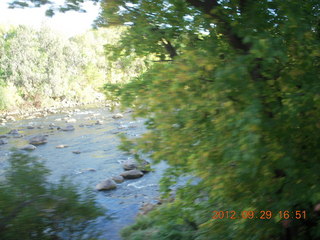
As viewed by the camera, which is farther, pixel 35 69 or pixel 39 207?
pixel 35 69

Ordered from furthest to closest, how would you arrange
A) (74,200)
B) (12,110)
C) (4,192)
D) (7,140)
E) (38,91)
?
(38,91) → (12,110) → (7,140) → (74,200) → (4,192)

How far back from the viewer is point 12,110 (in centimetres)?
3759

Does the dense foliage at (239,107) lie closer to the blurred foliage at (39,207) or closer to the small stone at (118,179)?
the blurred foliage at (39,207)

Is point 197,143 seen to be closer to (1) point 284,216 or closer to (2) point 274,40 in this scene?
(1) point 284,216

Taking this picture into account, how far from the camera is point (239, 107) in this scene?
262cm

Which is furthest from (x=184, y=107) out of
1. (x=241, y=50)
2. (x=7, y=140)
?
(x=7, y=140)

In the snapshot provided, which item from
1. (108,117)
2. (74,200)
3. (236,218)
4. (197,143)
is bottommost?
(108,117)

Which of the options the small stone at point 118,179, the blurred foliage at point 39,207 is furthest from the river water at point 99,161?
the blurred foliage at point 39,207

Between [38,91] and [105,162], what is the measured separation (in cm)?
2995

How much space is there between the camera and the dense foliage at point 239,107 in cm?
241

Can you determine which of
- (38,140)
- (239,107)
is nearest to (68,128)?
(38,140)
